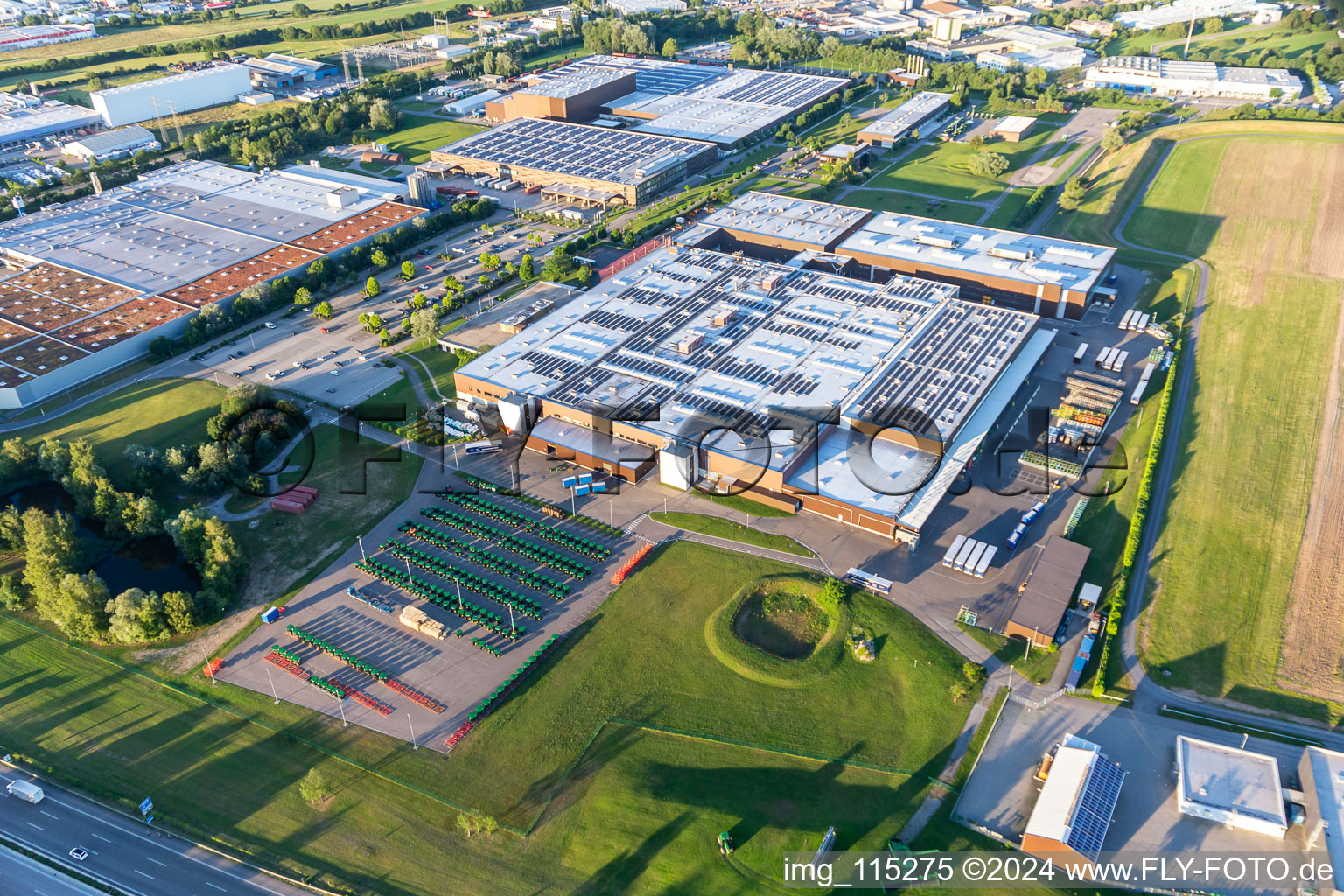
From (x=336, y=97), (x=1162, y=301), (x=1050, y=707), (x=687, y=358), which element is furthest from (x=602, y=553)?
(x=336, y=97)

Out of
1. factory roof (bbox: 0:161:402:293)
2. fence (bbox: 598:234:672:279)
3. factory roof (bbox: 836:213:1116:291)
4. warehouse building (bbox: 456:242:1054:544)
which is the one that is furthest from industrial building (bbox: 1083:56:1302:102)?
factory roof (bbox: 0:161:402:293)

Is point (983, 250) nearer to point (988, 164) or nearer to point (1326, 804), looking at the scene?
point (988, 164)

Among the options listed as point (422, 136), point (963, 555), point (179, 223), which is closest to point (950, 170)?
point (963, 555)

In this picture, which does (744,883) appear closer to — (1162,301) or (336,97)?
(1162,301)

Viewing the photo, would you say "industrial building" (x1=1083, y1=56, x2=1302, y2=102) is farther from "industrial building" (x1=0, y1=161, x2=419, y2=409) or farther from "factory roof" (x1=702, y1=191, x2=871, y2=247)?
"industrial building" (x1=0, y1=161, x2=419, y2=409)

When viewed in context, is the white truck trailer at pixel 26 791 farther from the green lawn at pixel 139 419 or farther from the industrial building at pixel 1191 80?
the industrial building at pixel 1191 80
